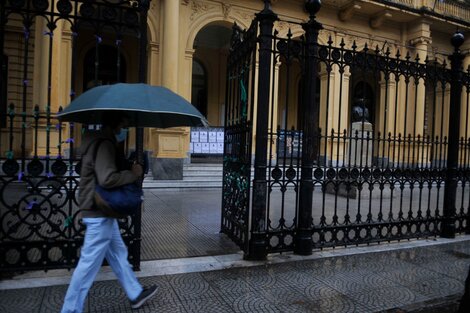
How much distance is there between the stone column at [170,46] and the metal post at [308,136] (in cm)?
815

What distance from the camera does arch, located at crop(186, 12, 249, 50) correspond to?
14.5 metres

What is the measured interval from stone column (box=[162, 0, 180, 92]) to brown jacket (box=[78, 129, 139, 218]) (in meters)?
10.1

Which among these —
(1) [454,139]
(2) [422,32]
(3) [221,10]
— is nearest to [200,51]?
(3) [221,10]

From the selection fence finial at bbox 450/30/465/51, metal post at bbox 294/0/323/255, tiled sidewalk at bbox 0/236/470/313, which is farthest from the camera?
fence finial at bbox 450/30/465/51

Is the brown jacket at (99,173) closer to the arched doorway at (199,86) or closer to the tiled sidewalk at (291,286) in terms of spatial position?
the tiled sidewalk at (291,286)

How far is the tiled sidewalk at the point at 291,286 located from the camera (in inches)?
153

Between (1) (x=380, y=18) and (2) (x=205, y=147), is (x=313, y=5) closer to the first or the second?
(2) (x=205, y=147)

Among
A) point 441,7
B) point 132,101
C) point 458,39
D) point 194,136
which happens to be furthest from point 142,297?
point 441,7

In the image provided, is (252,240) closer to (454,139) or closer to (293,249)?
(293,249)

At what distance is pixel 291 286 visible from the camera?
4480mm

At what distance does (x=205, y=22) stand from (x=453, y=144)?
410 inches

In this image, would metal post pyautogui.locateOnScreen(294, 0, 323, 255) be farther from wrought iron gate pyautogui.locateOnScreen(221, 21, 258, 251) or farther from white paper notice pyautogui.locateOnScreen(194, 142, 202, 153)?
white paper notice pyautogui.locateOnScreen(194, 142, 202, 153)

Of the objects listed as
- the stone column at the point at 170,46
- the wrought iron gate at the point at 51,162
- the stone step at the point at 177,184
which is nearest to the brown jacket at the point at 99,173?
the wrought iron gate at the point at 51,162

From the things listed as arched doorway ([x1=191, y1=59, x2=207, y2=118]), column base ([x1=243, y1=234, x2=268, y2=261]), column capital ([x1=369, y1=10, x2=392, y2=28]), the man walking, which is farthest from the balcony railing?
the man walking
